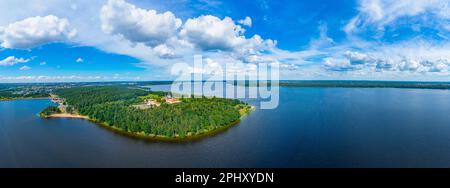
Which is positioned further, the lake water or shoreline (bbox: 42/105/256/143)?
shoreline (bbox: 42/105/256/143)

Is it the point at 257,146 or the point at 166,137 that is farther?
the point at 166,137

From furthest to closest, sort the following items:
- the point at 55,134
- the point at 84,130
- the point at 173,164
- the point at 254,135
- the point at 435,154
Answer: the point at 84,130 < the point at 55,134 < the point at 254,135 < the point at 435,154 < the point at 173,164

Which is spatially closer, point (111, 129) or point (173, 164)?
point (173, 164)

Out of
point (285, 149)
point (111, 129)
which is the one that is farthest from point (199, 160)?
point (111, 129)

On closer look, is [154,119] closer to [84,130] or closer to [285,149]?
[84,130]

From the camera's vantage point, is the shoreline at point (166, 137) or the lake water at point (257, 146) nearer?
the lake water at point (257, 146)
